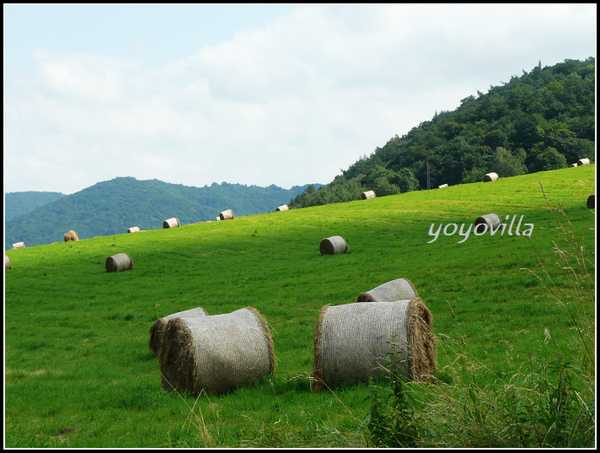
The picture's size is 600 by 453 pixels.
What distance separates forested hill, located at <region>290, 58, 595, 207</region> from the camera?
84.9 meters

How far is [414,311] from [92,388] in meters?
6.92

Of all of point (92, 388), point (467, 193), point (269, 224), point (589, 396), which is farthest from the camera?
point (467, 193)

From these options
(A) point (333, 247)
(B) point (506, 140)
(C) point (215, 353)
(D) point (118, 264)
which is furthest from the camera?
(B) point (506, 140)


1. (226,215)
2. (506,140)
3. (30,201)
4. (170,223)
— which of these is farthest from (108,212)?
(506,140)

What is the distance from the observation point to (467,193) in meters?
51.1

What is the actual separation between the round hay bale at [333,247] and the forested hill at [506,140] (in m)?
62.5

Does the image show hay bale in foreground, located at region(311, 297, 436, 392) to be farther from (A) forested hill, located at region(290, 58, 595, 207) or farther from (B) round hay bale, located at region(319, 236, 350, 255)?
(A) forested hill, located at region(290, 58, 595, 207)

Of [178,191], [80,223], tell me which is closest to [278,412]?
[80,223]

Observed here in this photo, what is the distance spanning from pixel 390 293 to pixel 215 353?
6.54 meters

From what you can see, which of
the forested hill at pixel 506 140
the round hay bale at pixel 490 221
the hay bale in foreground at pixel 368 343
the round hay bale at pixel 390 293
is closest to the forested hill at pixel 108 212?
the round hay bale at pixel 490 221

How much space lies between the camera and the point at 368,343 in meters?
8.73

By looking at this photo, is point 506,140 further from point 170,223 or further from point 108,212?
point 108,212

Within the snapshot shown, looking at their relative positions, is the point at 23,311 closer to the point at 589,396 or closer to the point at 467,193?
the point at 589,396

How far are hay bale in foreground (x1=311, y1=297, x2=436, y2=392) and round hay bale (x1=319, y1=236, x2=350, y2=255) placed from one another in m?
20.8
